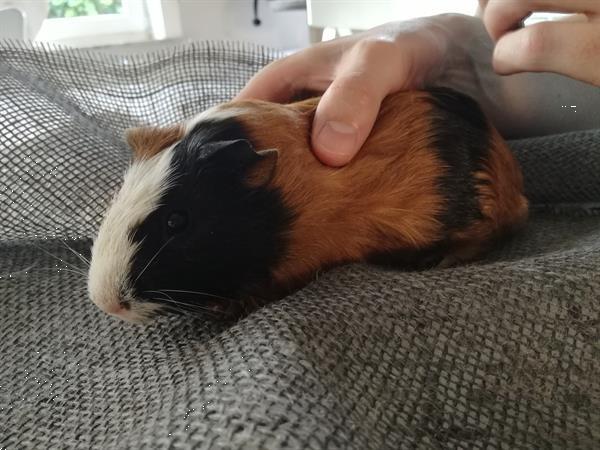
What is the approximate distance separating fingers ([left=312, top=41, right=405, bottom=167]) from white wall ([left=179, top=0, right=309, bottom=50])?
203cm

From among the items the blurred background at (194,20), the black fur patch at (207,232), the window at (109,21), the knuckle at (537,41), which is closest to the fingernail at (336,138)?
the black fur patch at (207,232)

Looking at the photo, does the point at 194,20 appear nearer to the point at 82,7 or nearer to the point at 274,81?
the point at 82,7

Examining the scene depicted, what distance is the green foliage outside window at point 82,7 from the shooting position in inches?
103

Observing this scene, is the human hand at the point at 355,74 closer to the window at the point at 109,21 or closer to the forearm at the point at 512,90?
the forearm at the point at 512,90

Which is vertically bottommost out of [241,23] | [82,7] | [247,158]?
[241,23]

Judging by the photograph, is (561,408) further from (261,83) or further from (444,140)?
(261,83)

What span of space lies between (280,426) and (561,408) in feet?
0.93

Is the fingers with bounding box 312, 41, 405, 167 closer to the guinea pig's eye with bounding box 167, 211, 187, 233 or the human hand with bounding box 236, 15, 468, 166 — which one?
the human hand with bounding box 236, 15, 468, 166

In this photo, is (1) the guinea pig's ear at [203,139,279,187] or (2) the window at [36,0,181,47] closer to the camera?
(1) the guinea pig's ear at [203,139,279,187]

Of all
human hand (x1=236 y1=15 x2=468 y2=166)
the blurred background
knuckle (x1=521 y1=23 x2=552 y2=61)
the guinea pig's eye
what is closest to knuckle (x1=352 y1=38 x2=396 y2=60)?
human hand (x1=236 y1=15 x2=468 y2=166)

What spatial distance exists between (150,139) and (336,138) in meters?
0.26

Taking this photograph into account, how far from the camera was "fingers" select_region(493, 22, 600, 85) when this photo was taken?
2.77 ft

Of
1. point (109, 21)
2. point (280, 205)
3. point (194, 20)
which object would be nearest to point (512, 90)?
point (280, 205)

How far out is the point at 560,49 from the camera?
2.81ft
